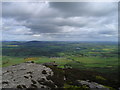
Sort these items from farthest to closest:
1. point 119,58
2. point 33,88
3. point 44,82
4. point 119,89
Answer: point 119,58
point 119,89
point 44,82
point 33,88

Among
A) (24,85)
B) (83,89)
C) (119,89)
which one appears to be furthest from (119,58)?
(24,85)

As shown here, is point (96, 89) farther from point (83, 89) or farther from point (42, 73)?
point (42, 73)

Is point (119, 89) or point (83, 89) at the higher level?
point (83, 89)

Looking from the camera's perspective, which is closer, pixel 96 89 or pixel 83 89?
pixel 83 89

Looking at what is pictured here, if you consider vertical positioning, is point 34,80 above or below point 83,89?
above

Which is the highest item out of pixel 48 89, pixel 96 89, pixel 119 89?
pixel 48 89

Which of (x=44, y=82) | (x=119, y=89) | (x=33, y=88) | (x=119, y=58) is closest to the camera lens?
(x=33, y=88)

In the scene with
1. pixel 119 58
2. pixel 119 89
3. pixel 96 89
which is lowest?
pixel 119 58

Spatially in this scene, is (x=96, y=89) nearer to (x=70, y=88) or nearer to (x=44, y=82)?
(x=70, y=88)

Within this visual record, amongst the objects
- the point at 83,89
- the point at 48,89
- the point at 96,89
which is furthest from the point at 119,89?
the point at 48,89
